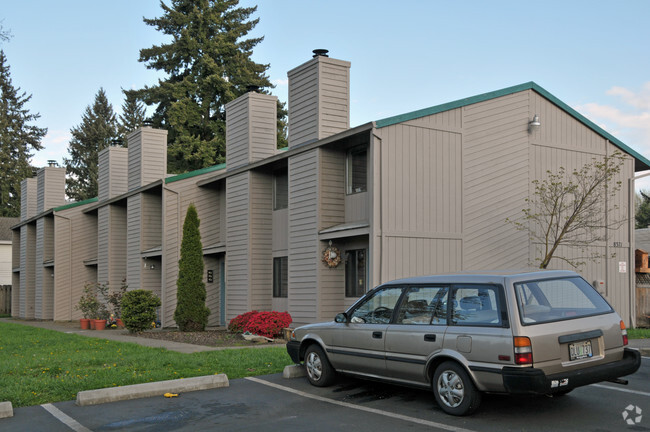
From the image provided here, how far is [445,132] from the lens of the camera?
16.1m

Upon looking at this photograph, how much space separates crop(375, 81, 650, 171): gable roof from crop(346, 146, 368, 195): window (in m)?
1.63

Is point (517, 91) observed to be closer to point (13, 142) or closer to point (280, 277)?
point (280, 277)

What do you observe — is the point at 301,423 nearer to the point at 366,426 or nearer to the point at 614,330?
the point at 366,426

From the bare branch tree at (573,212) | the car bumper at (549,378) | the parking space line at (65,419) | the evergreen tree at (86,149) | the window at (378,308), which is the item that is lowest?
the parking space line at (65,419)

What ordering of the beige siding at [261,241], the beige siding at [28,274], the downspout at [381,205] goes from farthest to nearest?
the beige siding at [28,274], the beige siding at [261,241], the downspout at [381,205]

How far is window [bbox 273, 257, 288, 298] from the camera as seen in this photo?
19531 millimetres

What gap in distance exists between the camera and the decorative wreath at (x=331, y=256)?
16.5m

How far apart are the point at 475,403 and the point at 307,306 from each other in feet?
32.4

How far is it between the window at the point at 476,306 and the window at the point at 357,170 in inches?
348

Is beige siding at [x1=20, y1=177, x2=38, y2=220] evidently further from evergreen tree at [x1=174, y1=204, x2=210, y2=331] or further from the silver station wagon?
the silver station wagon

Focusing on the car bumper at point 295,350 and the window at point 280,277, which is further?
the window at point 280,277

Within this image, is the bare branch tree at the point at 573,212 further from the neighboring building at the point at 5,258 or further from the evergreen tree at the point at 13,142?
the evergreen tree at the point at 13,142

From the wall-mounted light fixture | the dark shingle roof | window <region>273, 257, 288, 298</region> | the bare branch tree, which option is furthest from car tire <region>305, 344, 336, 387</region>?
the dark shingle roof

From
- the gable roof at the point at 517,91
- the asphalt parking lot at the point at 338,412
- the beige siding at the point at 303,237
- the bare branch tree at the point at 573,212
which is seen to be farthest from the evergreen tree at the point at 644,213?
the asphalt parking lot at the point at 338,412
